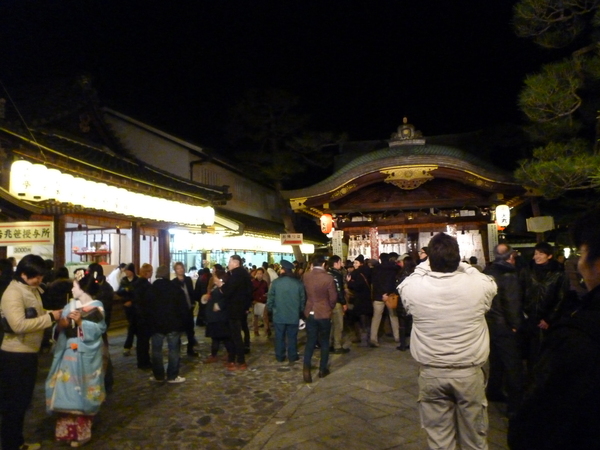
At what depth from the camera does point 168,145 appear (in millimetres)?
19875

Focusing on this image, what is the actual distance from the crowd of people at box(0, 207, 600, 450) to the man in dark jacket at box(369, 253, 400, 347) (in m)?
0.29

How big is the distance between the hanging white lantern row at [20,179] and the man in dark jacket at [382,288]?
686 cm

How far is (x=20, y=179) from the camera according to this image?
7.65 meters

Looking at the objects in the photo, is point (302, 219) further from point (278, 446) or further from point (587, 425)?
point (587, 425)

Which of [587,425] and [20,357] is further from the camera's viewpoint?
[20,357]

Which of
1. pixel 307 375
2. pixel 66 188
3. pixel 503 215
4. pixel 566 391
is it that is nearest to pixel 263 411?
pixel 307 375

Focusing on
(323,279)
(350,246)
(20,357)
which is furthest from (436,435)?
(350,246)

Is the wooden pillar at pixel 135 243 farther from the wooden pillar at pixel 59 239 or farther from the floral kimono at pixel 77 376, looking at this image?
the floral kimono at pixel 77 376

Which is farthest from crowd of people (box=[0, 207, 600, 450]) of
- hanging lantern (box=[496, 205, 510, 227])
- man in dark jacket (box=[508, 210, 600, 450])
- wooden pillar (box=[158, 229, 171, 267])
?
hanging lantern (box=[496, 205, 510, 227])

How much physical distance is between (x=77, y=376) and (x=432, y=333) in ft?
12.1

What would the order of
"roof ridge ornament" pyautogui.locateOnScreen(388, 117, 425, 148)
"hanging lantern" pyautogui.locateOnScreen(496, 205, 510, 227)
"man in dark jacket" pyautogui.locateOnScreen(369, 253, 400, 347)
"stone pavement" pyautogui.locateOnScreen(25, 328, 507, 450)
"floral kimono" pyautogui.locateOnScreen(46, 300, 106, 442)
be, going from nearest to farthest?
"floral kimono" pyautogui.locateOnScreen(46, 300, 106, 442) < "stone pavement" pyautogui.locateOnScreen(25, 328, 507, 450) < "man in dark jacket" pyautogui.locateOnScreen(369, 253, 400, 347) < "hanging lantern" pyautogui.locateOnScreen(496, 205, 510, 227) < "roof ridge ornament" pyautogui.locateOnScreen(388, 117, 425, 148)

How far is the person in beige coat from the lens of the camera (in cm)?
430

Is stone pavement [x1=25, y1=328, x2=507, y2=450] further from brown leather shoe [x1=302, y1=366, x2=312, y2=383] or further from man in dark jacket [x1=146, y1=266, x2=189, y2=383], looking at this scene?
man in dark jacket [x1=146, y1=266, x2=189, y2=383]

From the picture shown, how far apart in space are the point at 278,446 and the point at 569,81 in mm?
9707
